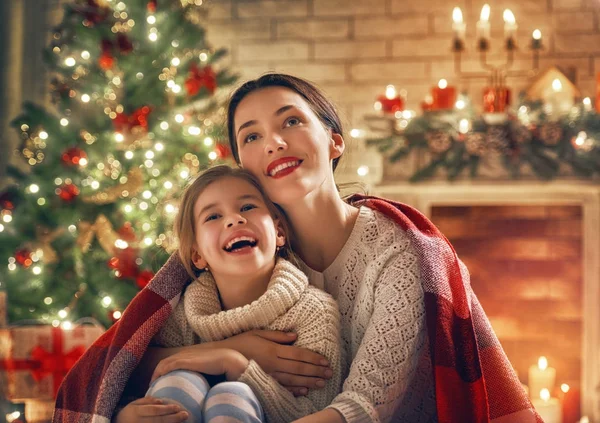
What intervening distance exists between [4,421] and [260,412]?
1.85 metres

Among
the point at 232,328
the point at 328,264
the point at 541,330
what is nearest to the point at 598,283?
the point at 541,330

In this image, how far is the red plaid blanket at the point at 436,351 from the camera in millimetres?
1317

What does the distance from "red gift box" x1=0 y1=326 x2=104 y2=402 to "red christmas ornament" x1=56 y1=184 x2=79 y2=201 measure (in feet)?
2.41

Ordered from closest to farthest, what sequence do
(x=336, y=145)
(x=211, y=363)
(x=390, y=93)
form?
(x=211, y=363) → (x=336, y=145) → (x=390, y=93)

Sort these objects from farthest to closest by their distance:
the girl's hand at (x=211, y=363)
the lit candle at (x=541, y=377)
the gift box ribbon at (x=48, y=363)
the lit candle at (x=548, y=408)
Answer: the lit candle at (x=541, y=377) → the lit candle at (x=548, y=408) → the gift box ribbon at (x=48, y=363) → the girl's hand at (x=211, y=363)

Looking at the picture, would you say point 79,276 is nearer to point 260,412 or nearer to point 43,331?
point 43,331

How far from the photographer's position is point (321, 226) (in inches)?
63.4

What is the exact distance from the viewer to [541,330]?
3.51m

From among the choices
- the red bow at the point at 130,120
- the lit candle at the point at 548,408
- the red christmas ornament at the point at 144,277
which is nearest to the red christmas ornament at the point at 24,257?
the red christmas ornament at the point at 144,277

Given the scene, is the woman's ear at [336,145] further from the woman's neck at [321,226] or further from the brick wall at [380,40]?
the brick wall at [380,40]

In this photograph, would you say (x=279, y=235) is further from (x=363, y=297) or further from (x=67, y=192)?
(x=67, y=192)

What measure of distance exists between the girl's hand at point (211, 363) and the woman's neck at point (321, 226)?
0.35 m

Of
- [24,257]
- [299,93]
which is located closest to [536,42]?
[299,93]

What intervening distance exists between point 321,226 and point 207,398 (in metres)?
0.48
